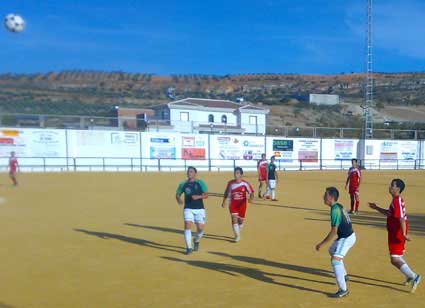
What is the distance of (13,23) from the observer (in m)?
16.2

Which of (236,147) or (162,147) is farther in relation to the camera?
(236,147)

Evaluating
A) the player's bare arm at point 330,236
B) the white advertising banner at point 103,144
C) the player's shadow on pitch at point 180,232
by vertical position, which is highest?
the white advertising banner at point 103,144

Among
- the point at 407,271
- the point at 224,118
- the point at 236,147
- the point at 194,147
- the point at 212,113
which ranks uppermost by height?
the point at 212,113

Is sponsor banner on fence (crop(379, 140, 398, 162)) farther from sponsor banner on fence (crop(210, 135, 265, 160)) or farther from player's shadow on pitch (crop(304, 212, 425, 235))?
player's shadow on pitch (crop(304, 212, 425, 235))

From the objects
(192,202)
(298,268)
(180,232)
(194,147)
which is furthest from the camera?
(194,147)

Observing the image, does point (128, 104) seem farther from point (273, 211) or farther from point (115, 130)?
point (273, 211)

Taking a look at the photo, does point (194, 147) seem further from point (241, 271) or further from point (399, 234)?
point (399, 234)

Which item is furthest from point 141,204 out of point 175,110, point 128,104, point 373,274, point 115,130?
point 128,104

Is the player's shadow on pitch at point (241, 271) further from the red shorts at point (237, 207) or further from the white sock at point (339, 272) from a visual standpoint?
the red shorts at point (237, 207)

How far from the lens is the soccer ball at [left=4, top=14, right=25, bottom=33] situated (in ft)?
53.2

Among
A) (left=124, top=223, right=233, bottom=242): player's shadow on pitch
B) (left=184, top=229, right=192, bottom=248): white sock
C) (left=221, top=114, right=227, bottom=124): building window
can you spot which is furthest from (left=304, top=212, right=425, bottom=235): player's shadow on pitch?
(left=221, top=114, right=227, bottom=124): building window

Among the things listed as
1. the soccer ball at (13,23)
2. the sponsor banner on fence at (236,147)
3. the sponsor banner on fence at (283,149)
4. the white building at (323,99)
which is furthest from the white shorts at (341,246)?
the white building at (323,99)

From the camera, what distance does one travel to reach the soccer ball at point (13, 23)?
53.2 ft

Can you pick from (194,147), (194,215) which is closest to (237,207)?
(194,215)
